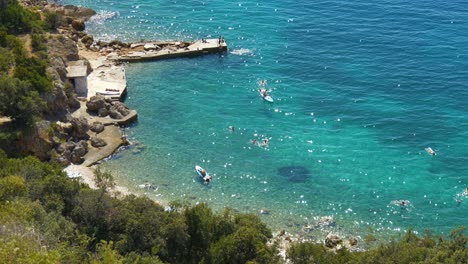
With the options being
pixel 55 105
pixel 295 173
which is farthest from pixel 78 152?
pixel 295 173

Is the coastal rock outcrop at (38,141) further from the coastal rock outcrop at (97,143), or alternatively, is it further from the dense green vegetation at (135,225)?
the dense green vegetation at (135,225)

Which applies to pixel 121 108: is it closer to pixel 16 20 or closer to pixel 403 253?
pixel 16 20

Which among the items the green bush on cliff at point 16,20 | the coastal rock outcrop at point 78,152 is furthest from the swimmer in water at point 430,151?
the green bush on cliff at point 16,20

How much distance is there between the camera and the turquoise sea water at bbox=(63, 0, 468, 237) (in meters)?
57.5

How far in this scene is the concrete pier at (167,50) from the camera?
3312 inches

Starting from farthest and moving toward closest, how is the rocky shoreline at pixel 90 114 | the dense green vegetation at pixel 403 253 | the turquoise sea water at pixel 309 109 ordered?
the turquoise sea water at pixel 309 109 < the rocky shoreline at pixel 90 114 < the dense green vegetation at pixel 403 253

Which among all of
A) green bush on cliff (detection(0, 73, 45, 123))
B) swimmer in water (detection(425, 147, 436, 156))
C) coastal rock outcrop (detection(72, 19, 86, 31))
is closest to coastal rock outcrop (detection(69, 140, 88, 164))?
green bush on cliff (detection(0, 73, 45, 123))

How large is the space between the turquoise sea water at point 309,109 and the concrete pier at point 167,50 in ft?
4.80

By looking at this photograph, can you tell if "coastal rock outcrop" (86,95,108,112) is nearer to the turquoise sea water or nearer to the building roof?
the building roof

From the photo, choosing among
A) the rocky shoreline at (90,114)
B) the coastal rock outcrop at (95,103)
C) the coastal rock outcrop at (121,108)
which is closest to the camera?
the rocky shoreline at (90,114)

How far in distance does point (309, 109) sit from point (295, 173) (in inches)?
609

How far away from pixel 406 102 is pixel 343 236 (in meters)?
30.4

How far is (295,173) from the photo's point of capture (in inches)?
2397

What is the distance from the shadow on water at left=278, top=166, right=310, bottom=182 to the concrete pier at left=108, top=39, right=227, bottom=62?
32717 mm
